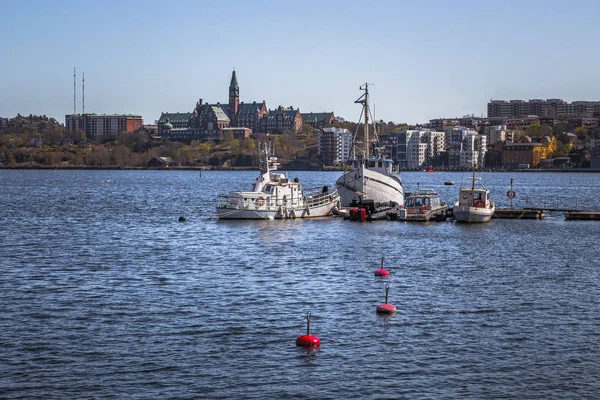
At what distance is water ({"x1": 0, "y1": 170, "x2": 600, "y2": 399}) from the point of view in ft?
86.7

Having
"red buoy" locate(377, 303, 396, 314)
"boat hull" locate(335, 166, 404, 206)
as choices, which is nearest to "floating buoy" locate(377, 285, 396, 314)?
"red buoy" locate(377, 303, 396, 314)

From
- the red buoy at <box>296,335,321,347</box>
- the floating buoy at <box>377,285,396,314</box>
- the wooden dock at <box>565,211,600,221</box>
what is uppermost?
the wooden dock at <box>565,211,600,221</box>

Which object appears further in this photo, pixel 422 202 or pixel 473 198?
pixel 422 202

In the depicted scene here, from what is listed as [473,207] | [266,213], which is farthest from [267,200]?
[473,207]

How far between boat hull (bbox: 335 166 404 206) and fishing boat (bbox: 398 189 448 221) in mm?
5735

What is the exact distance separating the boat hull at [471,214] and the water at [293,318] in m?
13.6

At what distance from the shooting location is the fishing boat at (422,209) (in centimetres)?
8054

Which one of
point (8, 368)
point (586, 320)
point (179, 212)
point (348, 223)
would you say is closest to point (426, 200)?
point (348, 223)

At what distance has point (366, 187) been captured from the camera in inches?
Result: 3538

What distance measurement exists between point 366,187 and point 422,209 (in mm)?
9997

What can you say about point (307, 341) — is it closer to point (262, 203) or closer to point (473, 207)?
point (262, 203)

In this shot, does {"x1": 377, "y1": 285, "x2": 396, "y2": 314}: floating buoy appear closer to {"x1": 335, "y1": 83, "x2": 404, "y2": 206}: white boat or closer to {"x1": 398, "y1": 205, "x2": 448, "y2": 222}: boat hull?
→ {"x1": 398, "y1": 205, "x2": 448, "y2": 222}: boat hull

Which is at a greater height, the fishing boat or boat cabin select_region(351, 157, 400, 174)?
boat cabin select_region(351, 157, 400, 174)

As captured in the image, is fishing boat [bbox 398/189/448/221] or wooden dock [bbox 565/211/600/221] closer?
fishing boat [bbox 398/189/448/221]
